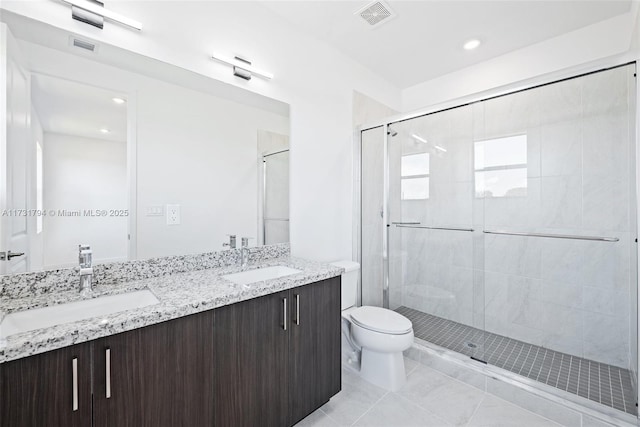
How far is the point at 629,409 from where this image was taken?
1.54 meters

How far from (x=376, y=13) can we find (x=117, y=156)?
189 cm

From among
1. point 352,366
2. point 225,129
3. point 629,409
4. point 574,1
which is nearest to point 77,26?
point 225,129

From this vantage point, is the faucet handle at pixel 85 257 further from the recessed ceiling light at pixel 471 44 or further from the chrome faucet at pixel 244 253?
the recessed ceiling light at pixel 471 44

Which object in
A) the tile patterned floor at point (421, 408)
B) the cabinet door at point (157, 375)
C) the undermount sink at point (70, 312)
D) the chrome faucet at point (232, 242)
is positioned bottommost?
the tile patterned floor at point (421, 408)

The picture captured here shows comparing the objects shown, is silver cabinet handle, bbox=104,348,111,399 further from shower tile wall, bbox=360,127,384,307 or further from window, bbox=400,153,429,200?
window, bbox=400,153,429,200

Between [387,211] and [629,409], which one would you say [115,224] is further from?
[629,409]

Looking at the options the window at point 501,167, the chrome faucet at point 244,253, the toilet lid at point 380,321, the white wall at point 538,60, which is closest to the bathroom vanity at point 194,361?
the chrome faucet at point 244,253

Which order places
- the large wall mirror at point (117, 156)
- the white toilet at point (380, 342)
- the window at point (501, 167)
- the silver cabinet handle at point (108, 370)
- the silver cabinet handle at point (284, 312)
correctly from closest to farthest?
the silver cabinet handle at point (108, 370) → the large wall mirror at point (117, 156) → the silver cabinet handle at point (284, 312) → the white toilet at point (380, 342) → the window at point (501, 167)

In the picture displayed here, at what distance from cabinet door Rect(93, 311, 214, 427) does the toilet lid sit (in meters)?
1.12

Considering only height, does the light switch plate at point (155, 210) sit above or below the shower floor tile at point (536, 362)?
above

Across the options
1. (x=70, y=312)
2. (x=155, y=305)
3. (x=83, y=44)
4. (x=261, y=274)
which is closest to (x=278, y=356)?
(x=261, y=274)

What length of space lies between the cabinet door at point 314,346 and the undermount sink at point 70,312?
2.28 ft

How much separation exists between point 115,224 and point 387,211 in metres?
2.05

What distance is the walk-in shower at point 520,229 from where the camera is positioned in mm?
1950
